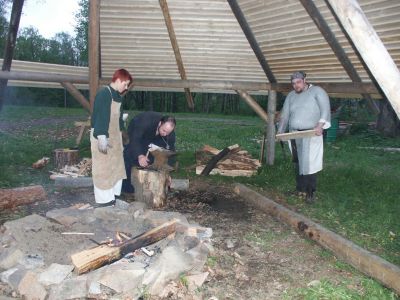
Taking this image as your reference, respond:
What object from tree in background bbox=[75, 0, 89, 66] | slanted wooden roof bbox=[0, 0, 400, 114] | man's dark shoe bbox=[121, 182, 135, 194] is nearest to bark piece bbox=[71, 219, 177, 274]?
man's dark shoe bbox=[121, 182, 135, 194]

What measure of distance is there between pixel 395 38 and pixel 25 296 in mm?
5832

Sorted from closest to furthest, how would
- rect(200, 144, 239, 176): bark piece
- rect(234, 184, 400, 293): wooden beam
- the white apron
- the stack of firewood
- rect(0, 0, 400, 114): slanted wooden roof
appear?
1. rect(234, 184, 400, 293): wooden beam
2. the white apron
3. rect(0, 0, 400, 114): slanted wooden roof
4. the stack of firewood
5. rect(200, 144, 239, 176): bark piece

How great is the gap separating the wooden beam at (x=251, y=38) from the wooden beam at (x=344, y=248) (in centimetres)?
349

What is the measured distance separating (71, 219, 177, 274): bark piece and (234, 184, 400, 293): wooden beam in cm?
182

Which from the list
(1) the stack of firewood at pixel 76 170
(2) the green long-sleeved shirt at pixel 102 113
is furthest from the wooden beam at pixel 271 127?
(2) the green long-sleeved shirt at pixel 102 113

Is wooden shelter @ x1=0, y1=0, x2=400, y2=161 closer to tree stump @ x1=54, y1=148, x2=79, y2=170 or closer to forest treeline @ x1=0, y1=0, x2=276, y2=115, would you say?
tree stump @ x1=54, y1=148, x2=79, y2=170

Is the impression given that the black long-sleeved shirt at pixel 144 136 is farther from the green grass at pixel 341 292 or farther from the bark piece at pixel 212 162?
the green grass at pixel 341 292

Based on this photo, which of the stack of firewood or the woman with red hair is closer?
the woman with red hair

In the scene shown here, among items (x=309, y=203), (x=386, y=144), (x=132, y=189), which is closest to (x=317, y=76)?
(x=309, y=203)

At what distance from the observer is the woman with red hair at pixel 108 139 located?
194 inches

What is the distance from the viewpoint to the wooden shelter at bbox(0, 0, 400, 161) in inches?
250

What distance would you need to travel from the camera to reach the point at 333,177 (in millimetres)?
8172

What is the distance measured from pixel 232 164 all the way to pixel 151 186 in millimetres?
3002

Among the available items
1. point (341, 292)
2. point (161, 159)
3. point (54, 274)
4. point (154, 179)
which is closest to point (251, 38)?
point (161, 159)
